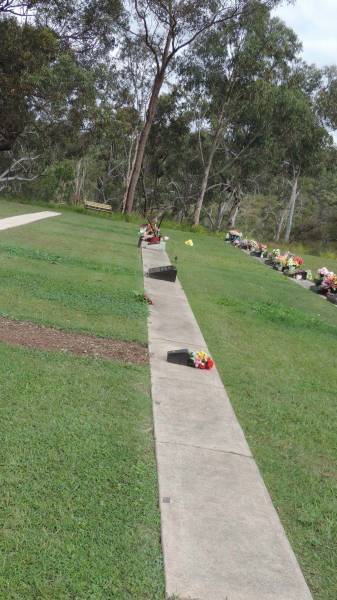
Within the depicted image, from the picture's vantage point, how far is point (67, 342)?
5.71m

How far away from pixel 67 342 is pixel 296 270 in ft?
39.0

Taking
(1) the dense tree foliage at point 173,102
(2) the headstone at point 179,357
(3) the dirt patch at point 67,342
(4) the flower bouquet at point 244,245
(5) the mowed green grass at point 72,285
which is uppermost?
(1) the dense tree foliage at point 173,102

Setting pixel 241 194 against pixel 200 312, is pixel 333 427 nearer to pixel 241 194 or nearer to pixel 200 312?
pixel 200 312

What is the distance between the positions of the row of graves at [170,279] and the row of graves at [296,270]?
3.65 meters

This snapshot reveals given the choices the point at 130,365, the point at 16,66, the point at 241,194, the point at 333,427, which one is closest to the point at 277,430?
the point at 333,427

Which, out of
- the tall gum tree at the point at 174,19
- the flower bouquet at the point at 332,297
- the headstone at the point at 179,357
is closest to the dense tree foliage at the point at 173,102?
the tall gum tree at the point at 174,19

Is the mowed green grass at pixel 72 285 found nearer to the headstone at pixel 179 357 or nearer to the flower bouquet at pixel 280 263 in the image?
the headstone at pixel 179 357

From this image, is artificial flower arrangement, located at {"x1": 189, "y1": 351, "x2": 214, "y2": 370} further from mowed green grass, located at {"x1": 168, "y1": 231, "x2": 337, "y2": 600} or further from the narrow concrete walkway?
the narrow concrete walkway

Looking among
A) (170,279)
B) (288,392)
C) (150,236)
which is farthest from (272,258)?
(288,392)

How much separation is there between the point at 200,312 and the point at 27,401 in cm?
490

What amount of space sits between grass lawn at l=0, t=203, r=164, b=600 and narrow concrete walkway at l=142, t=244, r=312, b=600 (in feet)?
0.31

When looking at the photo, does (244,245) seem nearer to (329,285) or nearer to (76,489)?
(329,285)

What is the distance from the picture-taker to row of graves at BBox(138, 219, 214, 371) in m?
5.62

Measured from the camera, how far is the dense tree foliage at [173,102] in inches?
1114
